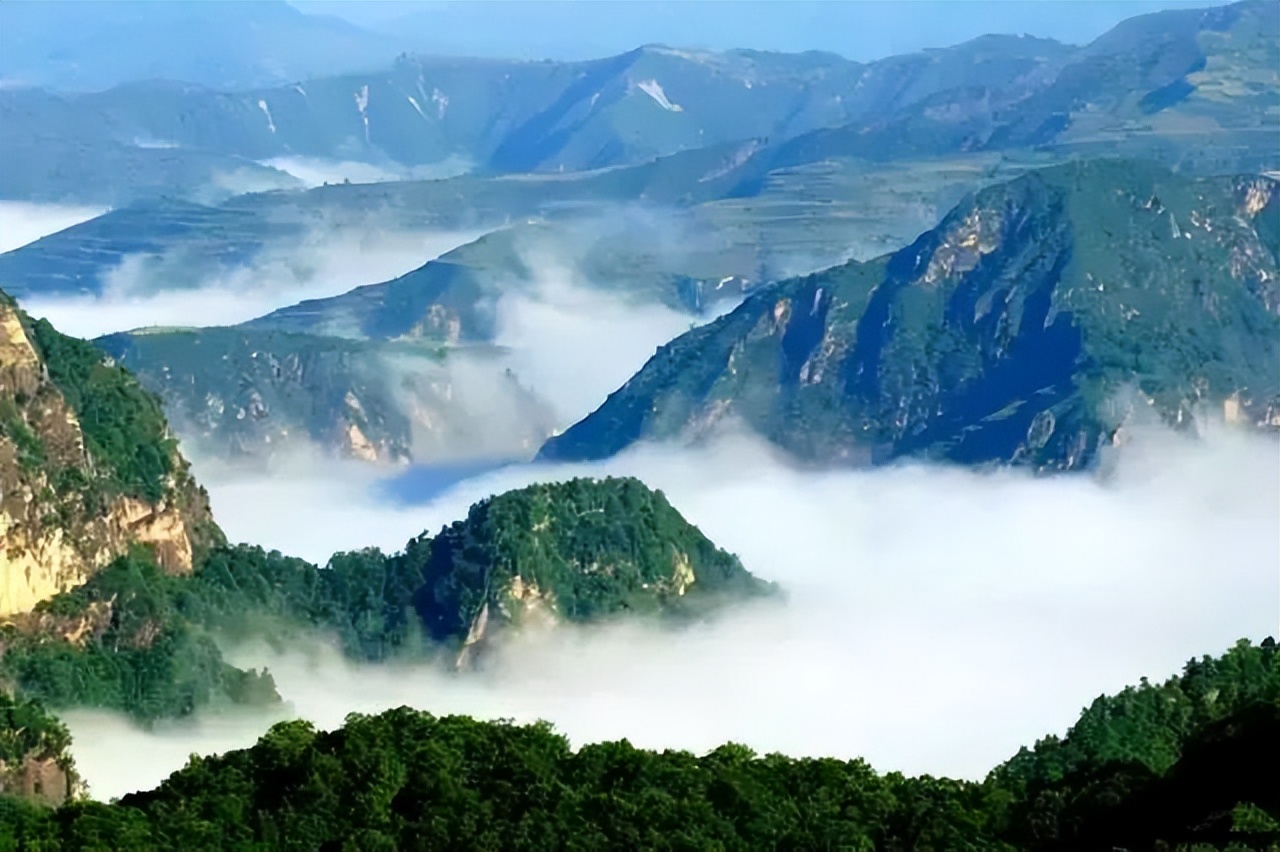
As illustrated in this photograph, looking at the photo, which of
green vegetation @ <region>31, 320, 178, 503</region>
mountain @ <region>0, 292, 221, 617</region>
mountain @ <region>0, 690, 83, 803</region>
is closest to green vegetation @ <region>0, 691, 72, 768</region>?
mountain @ <region>0, 690, 83, 803</region>

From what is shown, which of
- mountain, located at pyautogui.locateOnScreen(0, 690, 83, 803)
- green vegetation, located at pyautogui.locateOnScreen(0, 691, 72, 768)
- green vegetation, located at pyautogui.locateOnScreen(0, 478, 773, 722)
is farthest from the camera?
green vegetation, located at pyautogui.locateOnScreen(0, 478, 773, 722)

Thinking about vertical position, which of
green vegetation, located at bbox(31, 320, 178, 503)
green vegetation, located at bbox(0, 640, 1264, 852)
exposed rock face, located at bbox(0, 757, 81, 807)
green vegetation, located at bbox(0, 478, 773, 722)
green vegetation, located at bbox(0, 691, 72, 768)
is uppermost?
green vegetation, located at bbox(31, 320, 178, 503)

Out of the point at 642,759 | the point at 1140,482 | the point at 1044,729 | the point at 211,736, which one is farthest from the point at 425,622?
the point at 1140,482

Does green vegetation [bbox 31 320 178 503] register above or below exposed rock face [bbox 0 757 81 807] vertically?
above

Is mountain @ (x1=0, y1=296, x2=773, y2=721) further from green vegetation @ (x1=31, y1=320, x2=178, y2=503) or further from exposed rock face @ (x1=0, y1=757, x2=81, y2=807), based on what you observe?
exposed rock face @ (x1=0, y1=757, x2=81, y2=807)

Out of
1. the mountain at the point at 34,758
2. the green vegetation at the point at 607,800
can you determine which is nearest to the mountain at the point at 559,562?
the mountain at the point at 34,758

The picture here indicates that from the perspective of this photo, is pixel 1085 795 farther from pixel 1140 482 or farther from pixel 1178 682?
pixel 1140 482

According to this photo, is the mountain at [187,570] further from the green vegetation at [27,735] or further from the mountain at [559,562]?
the green vegetation at [27,735]

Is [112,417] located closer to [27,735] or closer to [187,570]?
[187,570]
